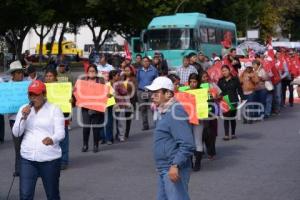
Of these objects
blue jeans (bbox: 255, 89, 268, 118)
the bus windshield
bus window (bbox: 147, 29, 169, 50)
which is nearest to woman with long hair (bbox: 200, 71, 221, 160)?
blue jeans (bbox: 255, 89, 268, 118)

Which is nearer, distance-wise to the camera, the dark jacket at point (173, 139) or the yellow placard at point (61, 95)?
the dark jacket at point (173, 139)

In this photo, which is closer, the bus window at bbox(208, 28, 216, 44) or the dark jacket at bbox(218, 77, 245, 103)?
the dark jacket at bbox(218, 77, 245, 103)

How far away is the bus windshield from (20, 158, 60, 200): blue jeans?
26140 mm

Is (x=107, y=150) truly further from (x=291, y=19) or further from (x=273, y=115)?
(x=291, y=19)

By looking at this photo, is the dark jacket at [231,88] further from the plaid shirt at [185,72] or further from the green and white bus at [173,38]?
the green and white bus at [173,38]

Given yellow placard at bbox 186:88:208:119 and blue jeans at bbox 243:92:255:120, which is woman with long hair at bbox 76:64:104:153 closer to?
yellow placard at bbox 186:88:208:119

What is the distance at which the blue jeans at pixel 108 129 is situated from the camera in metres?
13.7

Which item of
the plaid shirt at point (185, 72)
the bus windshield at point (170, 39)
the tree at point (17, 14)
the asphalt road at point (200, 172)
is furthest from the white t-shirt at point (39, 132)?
the tree at point (17, 14)

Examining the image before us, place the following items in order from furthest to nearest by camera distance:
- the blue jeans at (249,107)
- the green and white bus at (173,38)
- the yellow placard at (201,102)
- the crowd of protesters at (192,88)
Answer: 1. the green and white bus at (173,38)
2. the blue jeans at (249,107)
3. the crowd of protesters at (192,88)
4. the yellow placard at (201,102)

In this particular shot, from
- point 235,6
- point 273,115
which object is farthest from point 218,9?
point 273,115

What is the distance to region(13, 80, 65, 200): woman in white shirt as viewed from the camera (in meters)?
6.73

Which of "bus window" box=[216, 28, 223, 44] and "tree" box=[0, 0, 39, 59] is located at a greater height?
"tree" box=[0, 0, 39, 59]

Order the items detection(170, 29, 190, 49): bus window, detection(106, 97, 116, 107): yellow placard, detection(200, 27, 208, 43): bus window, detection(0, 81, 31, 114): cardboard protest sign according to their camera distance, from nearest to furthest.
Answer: detection(0, 81, 31, 114): cardboard protest sign → detection(106, 97, 116, 107): yellow placard → detection(170, 29, 190, 49): bus window → detection(200, 27, 208, 43): bus window

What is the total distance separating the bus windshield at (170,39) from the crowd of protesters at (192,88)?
11009 millimetres
